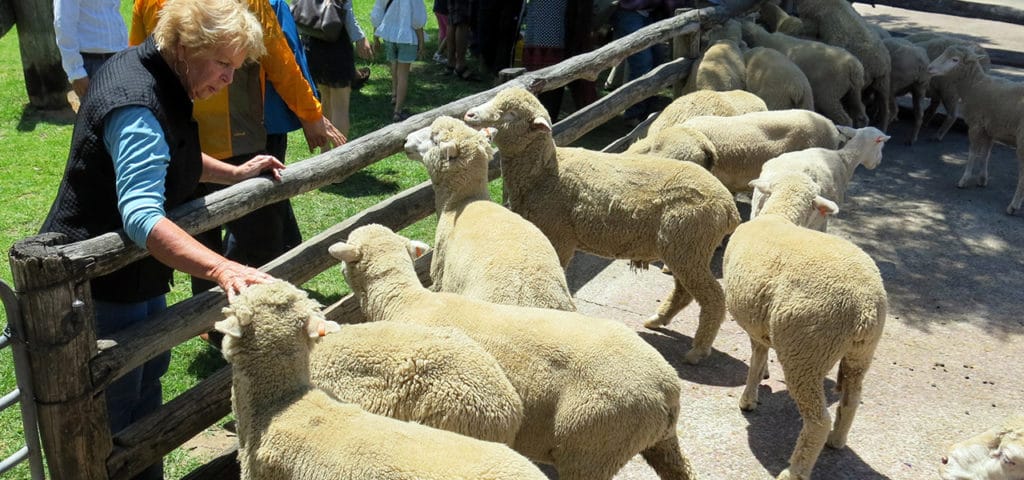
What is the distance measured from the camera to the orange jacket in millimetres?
4859

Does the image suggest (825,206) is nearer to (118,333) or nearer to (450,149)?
(450,149)

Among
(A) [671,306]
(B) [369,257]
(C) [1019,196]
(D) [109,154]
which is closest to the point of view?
(D) [109,154]

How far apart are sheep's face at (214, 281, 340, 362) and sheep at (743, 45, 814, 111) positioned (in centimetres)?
675

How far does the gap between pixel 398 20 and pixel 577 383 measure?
328 inches

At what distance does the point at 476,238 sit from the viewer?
4.59 meters

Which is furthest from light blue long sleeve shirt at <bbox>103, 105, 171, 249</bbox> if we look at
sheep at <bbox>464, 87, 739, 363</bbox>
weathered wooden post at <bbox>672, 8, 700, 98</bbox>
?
weathered wooden post at <bbox>672, 8, 700, 98</bbox>

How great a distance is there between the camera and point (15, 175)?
8.41 m

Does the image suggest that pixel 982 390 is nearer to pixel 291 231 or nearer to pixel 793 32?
pixel 291 231

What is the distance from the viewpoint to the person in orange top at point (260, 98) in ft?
16.0

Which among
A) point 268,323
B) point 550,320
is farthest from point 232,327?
point 550,320

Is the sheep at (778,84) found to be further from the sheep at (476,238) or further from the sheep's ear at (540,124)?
the sheep at (476,238)

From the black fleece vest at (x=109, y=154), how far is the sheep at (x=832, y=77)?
771 centimetres

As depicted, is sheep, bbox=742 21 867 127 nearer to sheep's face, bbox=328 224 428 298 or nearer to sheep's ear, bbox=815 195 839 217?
sheep's ear, bbox=815 195 839 217

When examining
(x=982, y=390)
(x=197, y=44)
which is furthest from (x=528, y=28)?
(x=197, y=44)
